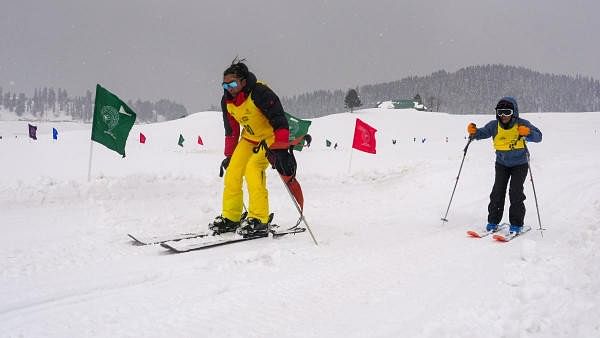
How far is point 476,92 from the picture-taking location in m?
154

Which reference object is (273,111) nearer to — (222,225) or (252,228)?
(252,228)

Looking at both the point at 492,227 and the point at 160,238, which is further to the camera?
the point at 492,227

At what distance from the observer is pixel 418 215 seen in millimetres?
7750

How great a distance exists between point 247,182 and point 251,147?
623 millimetres

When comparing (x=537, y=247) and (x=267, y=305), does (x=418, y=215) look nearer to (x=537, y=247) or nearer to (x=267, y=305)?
(x=537, y=247)

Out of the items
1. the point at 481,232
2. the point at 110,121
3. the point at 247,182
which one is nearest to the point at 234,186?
the point at 247,182

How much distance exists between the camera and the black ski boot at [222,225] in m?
5.79

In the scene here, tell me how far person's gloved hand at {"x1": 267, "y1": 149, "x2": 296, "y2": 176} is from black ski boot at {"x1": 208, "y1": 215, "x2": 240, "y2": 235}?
1072 millimetres

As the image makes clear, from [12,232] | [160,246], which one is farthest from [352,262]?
[12,232]

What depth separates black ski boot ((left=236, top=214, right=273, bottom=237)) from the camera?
18.2 feet

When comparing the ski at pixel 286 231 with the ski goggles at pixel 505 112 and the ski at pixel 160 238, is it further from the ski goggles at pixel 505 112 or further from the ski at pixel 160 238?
the ski goggles at pixel 505 112

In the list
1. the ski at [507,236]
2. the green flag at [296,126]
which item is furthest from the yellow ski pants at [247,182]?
the green flag at [296,126]

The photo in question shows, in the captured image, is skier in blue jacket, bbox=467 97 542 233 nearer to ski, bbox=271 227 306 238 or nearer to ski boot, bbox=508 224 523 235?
ski boot, bbox=508 224 523 235

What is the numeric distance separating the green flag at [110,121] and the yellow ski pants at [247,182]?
13.9 ft
